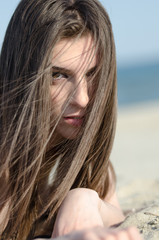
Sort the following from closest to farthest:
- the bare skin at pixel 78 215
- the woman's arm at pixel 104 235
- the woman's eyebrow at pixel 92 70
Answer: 1. the woman's arm at pixel 104 235
2. the bare skin at pixel 78 215
3. the woman's eyebrow at pixel 92 70

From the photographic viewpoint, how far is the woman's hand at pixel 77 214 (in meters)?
1.71

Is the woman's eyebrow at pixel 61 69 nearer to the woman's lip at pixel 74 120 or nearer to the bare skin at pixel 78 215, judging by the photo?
the woman's lip at pixel 74 120

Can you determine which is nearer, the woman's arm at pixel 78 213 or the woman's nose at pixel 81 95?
the woman's arm at pixel 78 213

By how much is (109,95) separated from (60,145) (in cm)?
41

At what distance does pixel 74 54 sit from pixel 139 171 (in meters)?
3.50

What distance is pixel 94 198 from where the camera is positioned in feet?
6.13

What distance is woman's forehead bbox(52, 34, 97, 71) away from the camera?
2.09m

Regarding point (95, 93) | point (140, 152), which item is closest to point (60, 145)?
point (95, 93)

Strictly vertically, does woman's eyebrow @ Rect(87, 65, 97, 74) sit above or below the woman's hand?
above

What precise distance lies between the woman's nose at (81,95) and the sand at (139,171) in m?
0.64

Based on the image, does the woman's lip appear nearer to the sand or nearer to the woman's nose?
the woman's nose

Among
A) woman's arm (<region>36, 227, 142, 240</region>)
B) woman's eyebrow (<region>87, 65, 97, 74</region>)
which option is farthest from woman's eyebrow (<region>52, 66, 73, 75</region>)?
woman's arm (<region>36, 227, 142, 240</region>)

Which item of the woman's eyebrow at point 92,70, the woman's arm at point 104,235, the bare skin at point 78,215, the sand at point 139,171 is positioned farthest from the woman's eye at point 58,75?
the woman's arm at point 104,235

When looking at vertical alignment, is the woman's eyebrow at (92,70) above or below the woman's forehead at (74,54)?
below
